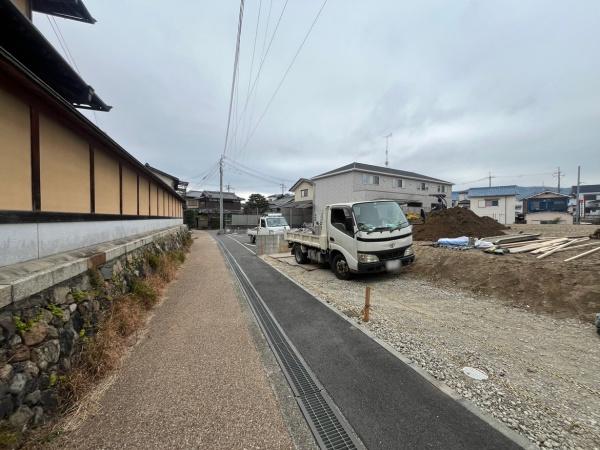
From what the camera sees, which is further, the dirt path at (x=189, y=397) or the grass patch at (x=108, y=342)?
the grass patch at (x=108, y=342)

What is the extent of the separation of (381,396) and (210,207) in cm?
4974

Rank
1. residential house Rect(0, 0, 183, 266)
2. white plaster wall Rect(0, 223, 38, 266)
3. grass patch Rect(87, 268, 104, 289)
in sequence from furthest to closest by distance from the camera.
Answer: grass patch Rect(87, 268, 104, 289) < residential house Rect(0, 0, 183, 266) < white plaster wall Rect(0, 223, 38, 266)

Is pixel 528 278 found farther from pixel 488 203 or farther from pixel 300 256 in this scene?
pixel 488 203

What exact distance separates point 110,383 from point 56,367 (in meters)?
0.56

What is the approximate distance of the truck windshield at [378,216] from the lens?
23.2ft

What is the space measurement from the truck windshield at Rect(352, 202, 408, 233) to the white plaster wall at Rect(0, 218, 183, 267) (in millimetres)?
5891

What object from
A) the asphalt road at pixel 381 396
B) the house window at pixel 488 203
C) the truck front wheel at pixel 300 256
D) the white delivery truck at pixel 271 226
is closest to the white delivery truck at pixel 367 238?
the truck front wheel at pixel 300 256

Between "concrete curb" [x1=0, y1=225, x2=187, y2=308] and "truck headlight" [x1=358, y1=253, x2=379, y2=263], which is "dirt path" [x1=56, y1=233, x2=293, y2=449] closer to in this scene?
"concrete curb" [x1=0, y1=225, x2=187, y2=308]

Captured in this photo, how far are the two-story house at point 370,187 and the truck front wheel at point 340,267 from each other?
1913 centimetres

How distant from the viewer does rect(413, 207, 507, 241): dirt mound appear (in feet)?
38.9

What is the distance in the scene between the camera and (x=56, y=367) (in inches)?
102

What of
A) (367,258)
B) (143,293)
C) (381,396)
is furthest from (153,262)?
(381,396)

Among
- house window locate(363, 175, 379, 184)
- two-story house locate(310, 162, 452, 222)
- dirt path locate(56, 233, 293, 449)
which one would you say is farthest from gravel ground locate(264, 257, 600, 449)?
house window locate(363, 175, 379, 184)

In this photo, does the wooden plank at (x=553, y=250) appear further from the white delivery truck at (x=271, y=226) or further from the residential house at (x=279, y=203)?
the residential house at (x=279, y=203)
